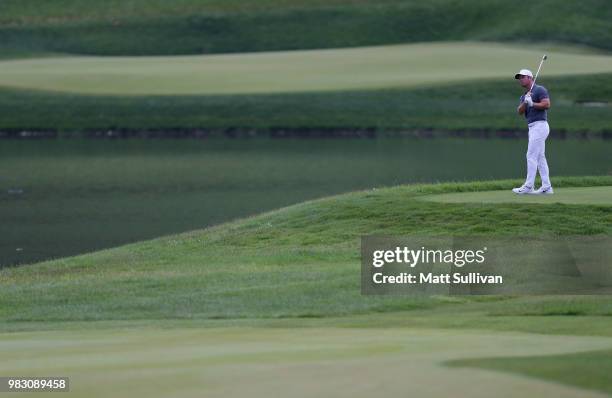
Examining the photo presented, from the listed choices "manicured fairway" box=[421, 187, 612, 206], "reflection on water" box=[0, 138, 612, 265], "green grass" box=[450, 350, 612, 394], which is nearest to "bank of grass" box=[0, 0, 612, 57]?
"reflection on water" box=[0, 138, 612, 265]

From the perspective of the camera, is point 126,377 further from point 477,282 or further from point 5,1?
point 5,1

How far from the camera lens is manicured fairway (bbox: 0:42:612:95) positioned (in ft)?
239

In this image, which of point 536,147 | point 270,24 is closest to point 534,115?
point 536,147

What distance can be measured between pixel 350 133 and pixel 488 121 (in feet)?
22.4

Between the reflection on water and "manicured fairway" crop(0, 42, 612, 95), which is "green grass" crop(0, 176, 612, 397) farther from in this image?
"manicured fairway" crop(0, 42, 612, 95)

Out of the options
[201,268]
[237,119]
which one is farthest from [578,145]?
[201,268]

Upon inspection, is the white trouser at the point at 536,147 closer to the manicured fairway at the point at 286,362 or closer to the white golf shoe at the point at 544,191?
the white golf shoe at the point at 544,191

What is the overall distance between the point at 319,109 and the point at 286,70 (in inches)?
319

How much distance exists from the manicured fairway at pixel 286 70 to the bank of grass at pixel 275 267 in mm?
46726

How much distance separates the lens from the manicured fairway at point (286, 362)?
8539mm

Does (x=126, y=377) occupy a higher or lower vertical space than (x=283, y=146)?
lower

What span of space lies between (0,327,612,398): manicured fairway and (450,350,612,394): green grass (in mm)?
120

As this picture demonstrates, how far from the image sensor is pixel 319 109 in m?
69.5

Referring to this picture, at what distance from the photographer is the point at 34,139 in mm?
65188
